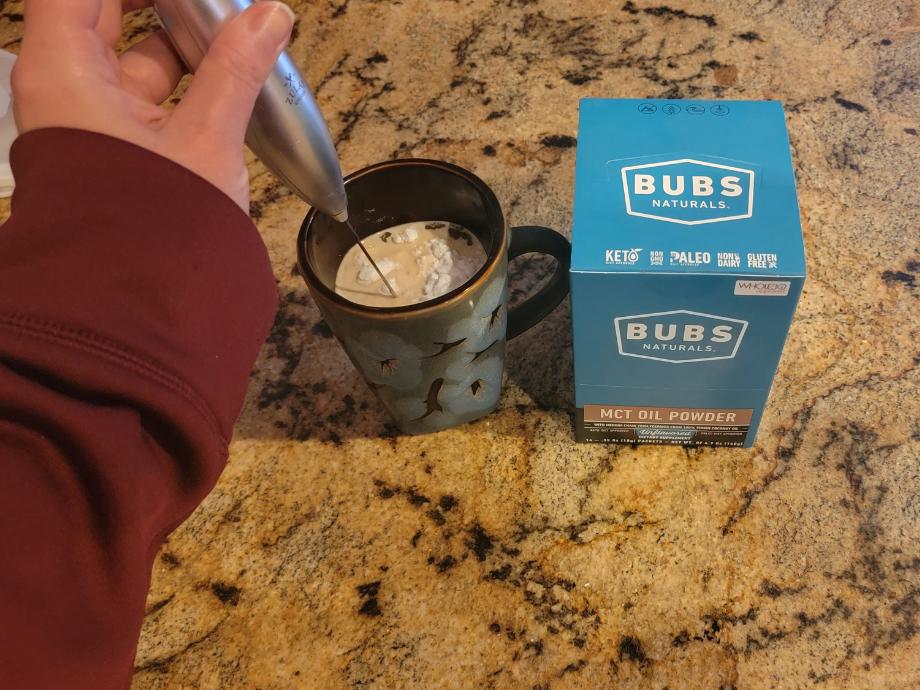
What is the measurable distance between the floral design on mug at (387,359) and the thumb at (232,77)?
0.16m

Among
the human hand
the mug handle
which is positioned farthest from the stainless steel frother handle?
the mug handle

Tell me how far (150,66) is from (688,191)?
35cm

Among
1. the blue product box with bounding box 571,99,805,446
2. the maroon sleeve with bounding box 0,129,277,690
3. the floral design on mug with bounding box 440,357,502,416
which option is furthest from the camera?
the floral design on mug with bounding box 440,357,502,416

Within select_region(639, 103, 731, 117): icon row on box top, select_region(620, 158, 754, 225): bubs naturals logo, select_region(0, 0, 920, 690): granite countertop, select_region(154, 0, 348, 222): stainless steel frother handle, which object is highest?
select_region(154, 0, 348, 222): stainless steel frother handle

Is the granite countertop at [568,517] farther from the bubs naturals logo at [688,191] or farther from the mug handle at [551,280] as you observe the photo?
the bubs naturals logo at [688,191]

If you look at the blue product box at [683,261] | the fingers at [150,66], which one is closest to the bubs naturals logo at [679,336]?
the blue product box at [683,261]

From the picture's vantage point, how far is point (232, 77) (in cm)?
38

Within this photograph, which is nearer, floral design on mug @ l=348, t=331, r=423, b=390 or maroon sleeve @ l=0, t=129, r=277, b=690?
maroon sleeve @ l=0, t=129, r=277, b=690

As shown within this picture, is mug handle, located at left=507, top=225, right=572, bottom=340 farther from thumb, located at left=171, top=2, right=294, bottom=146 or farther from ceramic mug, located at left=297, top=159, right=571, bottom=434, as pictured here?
thumb, located at left=171, top=2, right=294, bottom=146

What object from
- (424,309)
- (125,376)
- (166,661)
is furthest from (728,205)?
(166,661)

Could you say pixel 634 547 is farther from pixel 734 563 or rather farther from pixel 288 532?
pixel 288 532

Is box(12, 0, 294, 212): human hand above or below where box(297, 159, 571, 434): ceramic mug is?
above

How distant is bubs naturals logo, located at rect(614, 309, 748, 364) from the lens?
0.48m

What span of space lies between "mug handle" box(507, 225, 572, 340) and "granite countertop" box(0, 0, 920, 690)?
7cm
